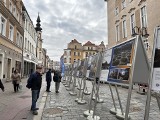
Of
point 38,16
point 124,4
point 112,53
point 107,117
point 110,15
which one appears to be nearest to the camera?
point 112,53

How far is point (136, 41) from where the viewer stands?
408 cm

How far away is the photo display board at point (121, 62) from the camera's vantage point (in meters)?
4.41

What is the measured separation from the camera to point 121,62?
4.79m

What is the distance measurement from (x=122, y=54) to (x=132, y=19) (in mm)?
18624

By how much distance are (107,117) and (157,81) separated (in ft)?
12.3

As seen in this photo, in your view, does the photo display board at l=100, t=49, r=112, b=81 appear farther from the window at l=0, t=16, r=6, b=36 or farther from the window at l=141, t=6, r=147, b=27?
the window at l=0, t=16, r=6, b=36

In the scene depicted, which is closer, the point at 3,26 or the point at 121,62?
the point at 121,62

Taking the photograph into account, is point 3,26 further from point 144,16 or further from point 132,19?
point 144,16

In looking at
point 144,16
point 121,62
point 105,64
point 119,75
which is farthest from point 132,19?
point 119,75

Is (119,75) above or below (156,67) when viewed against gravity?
below

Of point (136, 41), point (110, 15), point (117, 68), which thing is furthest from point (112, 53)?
point (110, 15)

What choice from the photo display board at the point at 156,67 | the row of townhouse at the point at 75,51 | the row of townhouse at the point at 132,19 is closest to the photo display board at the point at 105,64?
the photo display board at the point at 156,67

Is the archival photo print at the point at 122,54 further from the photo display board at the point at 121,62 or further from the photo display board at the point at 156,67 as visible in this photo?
the photo display board at the point at 156,67

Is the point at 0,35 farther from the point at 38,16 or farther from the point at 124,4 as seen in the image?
the point at 38,16
